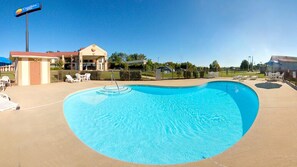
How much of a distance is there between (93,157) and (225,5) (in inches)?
651

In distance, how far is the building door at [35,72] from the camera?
13797 millimetres

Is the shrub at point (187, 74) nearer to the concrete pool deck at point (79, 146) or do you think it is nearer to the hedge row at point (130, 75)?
the hedge row at point (130, 75)

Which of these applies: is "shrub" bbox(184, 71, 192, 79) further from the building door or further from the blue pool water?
the building door

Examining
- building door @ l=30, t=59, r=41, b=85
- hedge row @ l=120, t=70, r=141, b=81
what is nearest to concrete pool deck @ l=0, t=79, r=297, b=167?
building door @ l=30, t=59, r=41, b=85

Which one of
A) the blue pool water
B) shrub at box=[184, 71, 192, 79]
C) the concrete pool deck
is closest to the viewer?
the concrete pool deck

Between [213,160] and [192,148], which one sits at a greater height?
[213,160]

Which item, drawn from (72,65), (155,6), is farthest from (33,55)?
(72,65)

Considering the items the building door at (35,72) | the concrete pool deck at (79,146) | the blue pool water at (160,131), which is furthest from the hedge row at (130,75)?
the concrete pool deck at (79,146)

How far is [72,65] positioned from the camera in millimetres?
39062

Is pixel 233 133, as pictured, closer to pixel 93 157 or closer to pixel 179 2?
pixel 93 157

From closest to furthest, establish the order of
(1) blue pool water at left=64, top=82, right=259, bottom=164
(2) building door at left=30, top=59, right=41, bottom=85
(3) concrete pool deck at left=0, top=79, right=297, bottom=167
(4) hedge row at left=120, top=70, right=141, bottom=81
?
1. (3) concrete pool deck at left=0, top=79, right=297, bottom=167
2. (1) blue pool water at left=64, top=82, right=259, bottom=164
3. (2) building door at left=30, top=59, right=41, bottom=85
4. (4) hedge row at left=120, top=70, right=141, bottom=81

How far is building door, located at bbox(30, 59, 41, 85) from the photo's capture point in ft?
45.3

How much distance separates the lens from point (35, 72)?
46.0 ft

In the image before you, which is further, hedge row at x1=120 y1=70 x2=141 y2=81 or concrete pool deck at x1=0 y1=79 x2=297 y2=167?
hedge row at x1=120 y1=70 x2=141 y2=81
